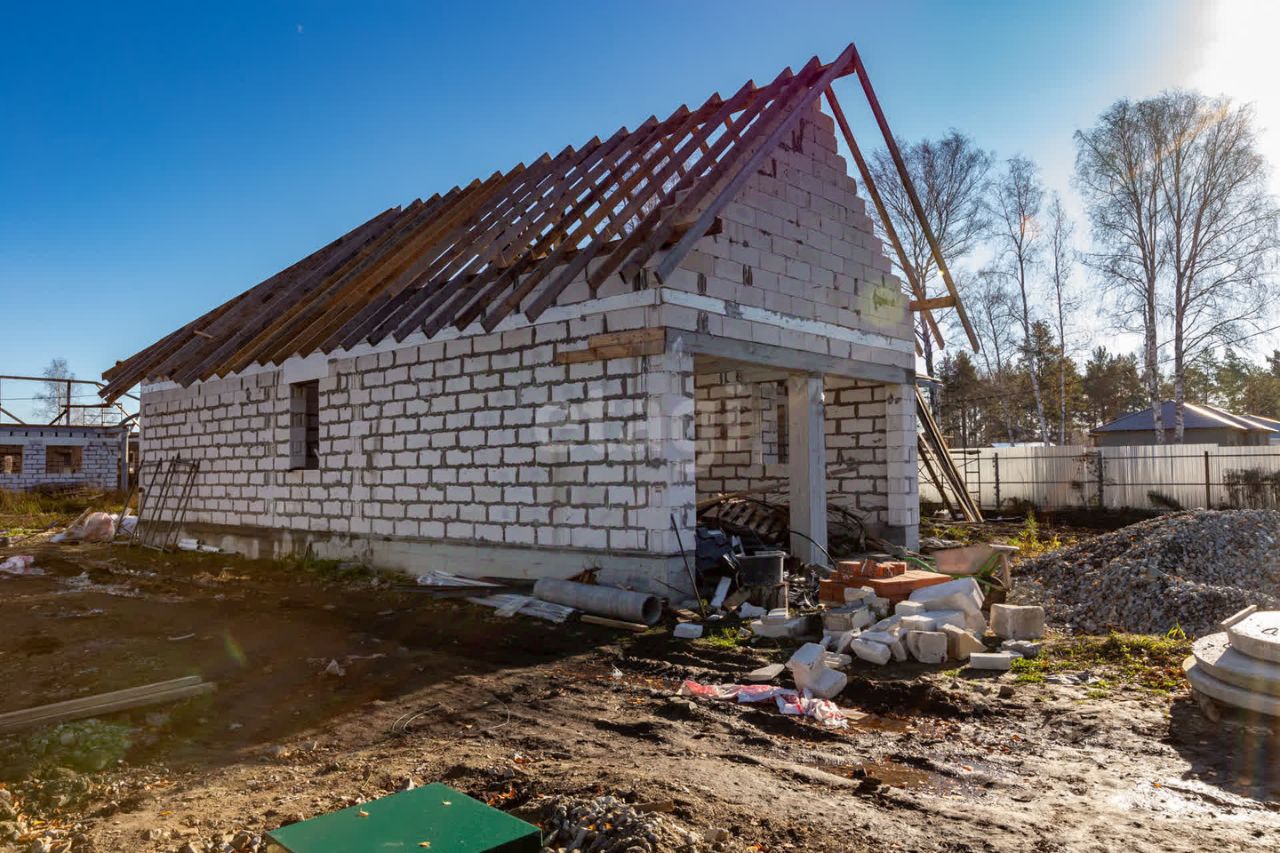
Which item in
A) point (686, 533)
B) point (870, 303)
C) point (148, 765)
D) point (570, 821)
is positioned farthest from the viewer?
point (870, 303)

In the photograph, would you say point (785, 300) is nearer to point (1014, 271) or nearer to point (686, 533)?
point (686, 533)

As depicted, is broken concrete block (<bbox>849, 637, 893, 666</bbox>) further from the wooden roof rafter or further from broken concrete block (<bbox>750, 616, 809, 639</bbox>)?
the wooden roof rafter

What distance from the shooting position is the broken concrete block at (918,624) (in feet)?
21.9

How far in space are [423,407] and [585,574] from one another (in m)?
3.43

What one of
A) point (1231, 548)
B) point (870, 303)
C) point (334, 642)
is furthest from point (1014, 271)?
point (334, 642)

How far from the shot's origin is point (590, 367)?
9.00 metres

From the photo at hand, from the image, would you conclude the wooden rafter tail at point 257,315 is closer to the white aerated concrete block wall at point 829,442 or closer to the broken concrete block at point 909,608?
the white aerated concrete block wall at point 829,442

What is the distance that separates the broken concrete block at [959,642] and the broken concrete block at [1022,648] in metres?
0.32

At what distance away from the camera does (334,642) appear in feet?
24.1

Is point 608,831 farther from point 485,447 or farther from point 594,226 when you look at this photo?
point 594,226

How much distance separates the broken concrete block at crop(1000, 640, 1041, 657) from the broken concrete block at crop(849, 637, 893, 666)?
1.02m

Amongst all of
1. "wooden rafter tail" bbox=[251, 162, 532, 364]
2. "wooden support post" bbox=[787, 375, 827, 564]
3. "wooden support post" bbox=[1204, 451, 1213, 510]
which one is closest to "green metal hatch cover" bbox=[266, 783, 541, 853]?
"wooden support post" bbox=[787, 375, 827, 564]

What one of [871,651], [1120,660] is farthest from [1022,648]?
[871,651]

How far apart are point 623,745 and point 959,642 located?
326 centimetres
